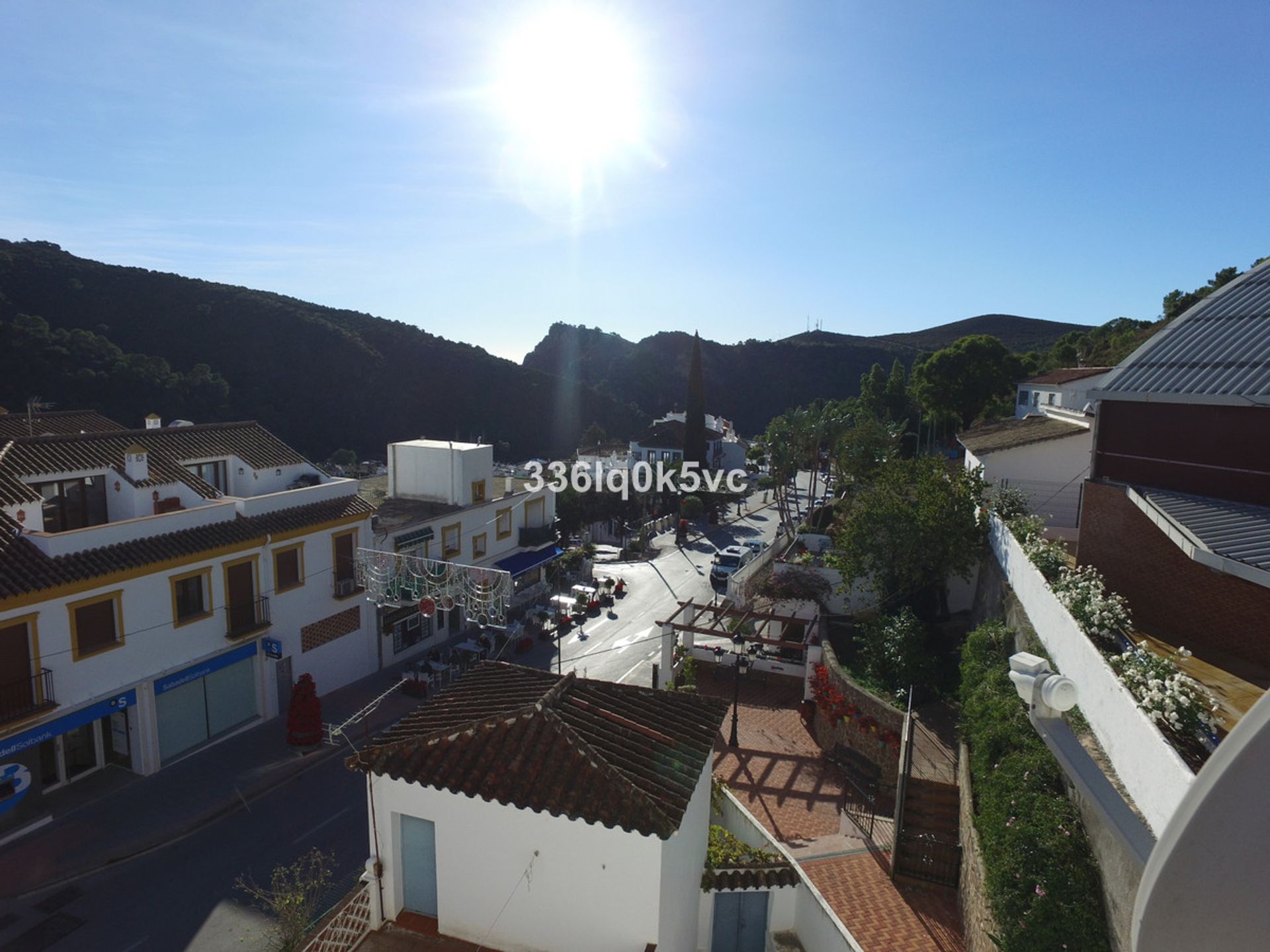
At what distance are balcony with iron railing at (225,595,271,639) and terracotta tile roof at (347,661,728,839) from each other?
10.6 metres

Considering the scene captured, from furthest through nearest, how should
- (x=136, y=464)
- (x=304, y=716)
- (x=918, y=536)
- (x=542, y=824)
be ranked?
(x=918, y=536) → (x=304, y=716) → (x=136, y=464) → (x=542, y=824)

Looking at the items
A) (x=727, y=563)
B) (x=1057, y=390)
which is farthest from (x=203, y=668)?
(x=1057, y=390)

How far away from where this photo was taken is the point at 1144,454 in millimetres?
11531

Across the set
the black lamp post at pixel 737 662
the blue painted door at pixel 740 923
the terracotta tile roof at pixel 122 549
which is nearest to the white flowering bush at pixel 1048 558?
the black lamp post at pixel 737 662

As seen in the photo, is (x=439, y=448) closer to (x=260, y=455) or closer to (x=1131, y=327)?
(x=260, y=455)

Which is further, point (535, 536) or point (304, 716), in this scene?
point (535, 536)

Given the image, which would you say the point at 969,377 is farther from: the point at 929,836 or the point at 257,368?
the point at 257,368

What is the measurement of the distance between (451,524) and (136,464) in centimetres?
1021

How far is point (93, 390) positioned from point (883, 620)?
57.5 metres

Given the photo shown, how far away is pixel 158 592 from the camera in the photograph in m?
15.9

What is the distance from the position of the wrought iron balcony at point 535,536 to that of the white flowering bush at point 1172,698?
24.0m

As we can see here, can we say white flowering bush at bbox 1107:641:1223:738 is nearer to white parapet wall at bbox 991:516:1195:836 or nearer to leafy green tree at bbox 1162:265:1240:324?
white parapet wall at bbox 991:516:1195:836

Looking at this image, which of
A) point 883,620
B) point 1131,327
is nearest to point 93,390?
point 883,620

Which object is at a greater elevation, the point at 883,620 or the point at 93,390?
the point at 93,390
